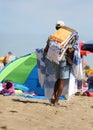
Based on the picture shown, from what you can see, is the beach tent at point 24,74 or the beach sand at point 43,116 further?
the beach tent at point 24,74

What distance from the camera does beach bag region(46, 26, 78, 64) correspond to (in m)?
8.05

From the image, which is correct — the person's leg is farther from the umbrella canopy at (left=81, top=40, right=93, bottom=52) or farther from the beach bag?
the umbrella canopy at (left=81, top=40, right=93, bottom=52)

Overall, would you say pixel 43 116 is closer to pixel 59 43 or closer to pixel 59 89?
pixel 59 89

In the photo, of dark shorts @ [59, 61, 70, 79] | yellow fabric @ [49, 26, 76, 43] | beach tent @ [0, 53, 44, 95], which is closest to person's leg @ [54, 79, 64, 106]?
dark shorts @ [59, 61, 70, 79]

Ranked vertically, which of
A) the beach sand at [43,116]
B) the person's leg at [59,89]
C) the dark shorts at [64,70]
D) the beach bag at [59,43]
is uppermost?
the beach bag at [59,43]

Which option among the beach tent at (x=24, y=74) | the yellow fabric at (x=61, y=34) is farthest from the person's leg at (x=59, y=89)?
the beach tent at (x=24, y=74)

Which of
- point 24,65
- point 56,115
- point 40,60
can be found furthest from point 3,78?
point 56,115

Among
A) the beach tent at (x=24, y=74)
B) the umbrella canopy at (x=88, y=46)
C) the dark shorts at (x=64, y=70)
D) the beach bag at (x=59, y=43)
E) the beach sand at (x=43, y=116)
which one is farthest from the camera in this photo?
the umbrella canopy at (x=88, y=46)

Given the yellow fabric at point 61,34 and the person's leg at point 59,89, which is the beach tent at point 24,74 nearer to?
the person's leg at point 59,89

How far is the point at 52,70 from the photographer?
851 cm

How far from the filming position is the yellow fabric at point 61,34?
809 centimetres

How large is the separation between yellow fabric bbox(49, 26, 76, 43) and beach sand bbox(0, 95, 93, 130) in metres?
1.22

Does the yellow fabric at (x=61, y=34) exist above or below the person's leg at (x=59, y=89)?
above

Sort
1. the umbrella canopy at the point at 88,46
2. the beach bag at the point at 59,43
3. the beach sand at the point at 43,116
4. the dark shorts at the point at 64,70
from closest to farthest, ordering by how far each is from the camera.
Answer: the beach sand at the point at 43,116, the beach bag at the point at 59,43, the dark shorts at the point at 64,70, the umbrella canopy at the point at 88,46
